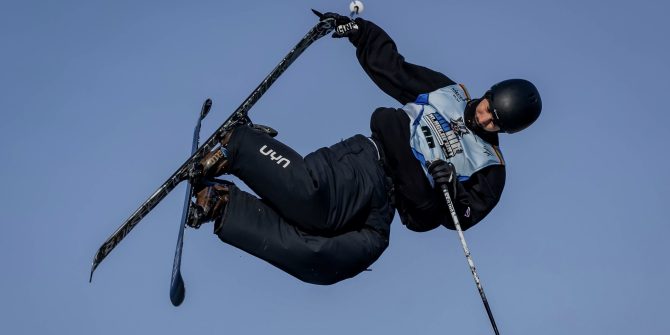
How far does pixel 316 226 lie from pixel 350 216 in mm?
334

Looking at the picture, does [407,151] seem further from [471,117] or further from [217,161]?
[217,161]

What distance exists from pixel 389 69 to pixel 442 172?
145 centimetres

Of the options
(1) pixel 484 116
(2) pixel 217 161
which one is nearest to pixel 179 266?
(2) pixel 217 161

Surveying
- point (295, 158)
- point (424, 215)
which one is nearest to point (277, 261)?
point (295, 158)

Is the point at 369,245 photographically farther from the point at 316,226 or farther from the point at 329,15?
the point at 329,15

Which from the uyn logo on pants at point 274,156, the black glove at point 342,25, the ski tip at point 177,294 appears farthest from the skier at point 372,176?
the ski tip at point 177,294

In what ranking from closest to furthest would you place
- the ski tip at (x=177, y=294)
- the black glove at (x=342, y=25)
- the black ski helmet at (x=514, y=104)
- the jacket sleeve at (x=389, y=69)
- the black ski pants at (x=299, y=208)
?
the ski tip at (x=177, y=294)
the black ski pants at (x=299, y=208)
the black ski helmet at (x=514, y=104)
the jacket sleeve at (x=389, y=69)
the black glove at (x=342, y=25)

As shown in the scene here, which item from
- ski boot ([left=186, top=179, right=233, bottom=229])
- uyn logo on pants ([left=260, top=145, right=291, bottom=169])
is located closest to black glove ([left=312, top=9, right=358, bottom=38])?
uyn logo on pants ([left=260, top=145, right=291, bottom=169])

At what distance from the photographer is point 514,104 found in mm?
8547

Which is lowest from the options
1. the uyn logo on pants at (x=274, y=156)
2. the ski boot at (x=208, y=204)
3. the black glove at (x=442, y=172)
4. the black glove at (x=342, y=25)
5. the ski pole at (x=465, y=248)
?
the ski pole at (x=465, y=248)

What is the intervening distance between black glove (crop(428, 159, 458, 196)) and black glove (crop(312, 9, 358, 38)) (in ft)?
6.21

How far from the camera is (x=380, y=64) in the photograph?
30.0 feet

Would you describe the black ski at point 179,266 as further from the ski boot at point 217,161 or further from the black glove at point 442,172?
the black glove at point 442,172

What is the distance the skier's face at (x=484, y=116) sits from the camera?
8617mm
